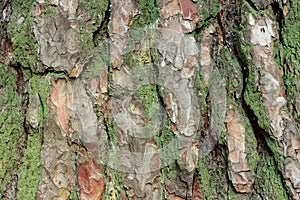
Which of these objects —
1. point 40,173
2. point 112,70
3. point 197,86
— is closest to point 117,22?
point 112,70

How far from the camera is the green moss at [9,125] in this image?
1.07 metres

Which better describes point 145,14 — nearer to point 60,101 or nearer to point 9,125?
point 60,101

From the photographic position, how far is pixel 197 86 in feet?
3.39

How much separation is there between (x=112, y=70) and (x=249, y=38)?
1.01 feet

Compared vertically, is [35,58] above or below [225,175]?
above

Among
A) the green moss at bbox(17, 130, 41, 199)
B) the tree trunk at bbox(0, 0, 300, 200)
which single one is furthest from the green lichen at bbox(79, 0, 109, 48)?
the green moss at bbox(17, 130, 41, 199)

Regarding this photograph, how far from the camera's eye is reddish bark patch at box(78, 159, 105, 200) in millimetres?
1027

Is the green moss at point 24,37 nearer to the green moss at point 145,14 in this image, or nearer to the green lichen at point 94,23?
the green lichen at point 94,23

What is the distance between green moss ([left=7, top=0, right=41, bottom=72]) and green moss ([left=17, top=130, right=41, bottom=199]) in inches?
6.1

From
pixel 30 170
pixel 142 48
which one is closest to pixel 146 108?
pixel 142 48

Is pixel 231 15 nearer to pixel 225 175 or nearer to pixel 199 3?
pixel 199 3

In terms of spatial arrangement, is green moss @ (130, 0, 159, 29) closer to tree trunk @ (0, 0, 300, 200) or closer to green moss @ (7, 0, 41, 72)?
tree trunk @ (0, 0, 300, 200)

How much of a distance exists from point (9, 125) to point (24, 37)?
200 mm

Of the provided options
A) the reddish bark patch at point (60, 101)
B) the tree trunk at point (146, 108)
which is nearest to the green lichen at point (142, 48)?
the tree trunk at point (146, 108)
